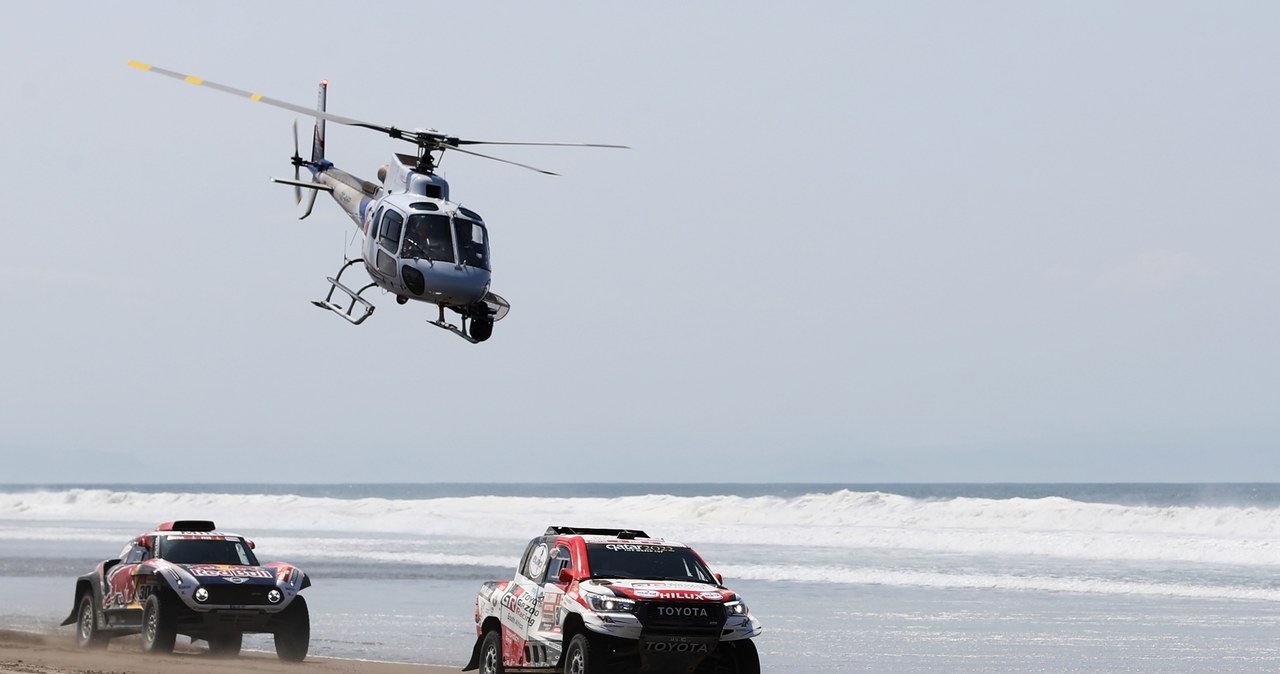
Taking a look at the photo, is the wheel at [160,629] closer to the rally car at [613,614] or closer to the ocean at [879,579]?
the ocean at [879,579]

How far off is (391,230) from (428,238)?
2.90 feet

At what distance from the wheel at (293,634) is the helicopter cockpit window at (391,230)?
6.72 meters

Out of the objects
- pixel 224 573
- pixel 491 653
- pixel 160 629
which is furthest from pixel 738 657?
pixel 160 629

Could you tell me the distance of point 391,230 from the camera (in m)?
22.6

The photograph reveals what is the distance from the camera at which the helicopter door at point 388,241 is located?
2241 cm

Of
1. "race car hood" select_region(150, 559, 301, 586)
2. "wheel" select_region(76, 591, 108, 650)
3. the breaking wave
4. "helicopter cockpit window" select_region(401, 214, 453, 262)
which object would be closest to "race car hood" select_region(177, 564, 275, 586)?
"race car hood" select_region(150, 559, 301, 586)

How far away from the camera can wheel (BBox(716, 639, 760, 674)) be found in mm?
12766

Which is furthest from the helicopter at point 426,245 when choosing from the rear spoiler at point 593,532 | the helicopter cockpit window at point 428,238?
the rear spoiler at point 593,532

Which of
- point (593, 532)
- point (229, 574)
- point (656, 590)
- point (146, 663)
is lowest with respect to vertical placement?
point (146, 663)

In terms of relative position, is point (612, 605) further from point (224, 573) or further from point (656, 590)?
point (224, 573)

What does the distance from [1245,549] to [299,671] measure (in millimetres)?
24590

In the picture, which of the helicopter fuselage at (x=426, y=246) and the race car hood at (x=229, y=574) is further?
the helicopter fuselage at (x=426, y=246)

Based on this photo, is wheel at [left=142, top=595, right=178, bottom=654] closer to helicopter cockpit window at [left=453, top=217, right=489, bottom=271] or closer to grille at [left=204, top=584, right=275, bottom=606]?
grille at [left=204, top=584, right=275, bottom=606]

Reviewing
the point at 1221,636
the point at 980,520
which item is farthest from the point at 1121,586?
the point at 980,520
